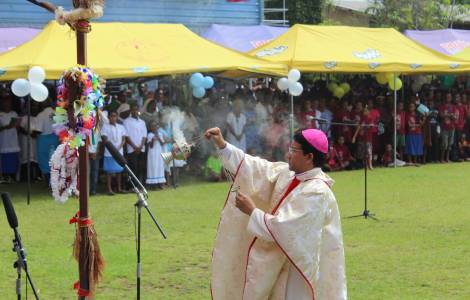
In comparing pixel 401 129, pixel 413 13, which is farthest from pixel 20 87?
pixel 413 13

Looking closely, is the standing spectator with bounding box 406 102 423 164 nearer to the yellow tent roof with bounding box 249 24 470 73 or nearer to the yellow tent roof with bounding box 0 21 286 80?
the yellow tent roof with bounding box 249 24 470 73

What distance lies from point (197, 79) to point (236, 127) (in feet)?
6.14

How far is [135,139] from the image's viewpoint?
49.7 ft

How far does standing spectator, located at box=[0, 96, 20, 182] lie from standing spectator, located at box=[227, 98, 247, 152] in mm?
4464

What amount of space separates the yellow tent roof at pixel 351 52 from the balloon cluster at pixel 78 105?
11.7m

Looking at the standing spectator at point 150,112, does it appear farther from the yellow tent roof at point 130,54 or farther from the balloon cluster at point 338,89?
the balloon cluster at point 338,89

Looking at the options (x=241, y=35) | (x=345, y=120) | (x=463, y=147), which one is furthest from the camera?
(x=241, y=35)

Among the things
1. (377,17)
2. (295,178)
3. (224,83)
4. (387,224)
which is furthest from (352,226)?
(377,17)

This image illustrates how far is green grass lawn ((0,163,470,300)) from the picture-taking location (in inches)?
319

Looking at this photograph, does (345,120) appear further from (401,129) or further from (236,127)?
(236,127)

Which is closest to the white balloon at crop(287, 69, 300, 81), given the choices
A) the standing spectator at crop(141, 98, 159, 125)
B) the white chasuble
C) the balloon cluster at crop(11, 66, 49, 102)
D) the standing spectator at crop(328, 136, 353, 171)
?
the standing spectator at crop(141, 98, 159, 125)

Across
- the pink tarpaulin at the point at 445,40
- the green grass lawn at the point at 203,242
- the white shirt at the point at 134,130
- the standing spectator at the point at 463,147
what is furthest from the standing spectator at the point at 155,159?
the standing spectator at the point at 463,147

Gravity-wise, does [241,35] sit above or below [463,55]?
above

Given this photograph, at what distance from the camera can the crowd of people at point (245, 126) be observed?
15.4 metres
